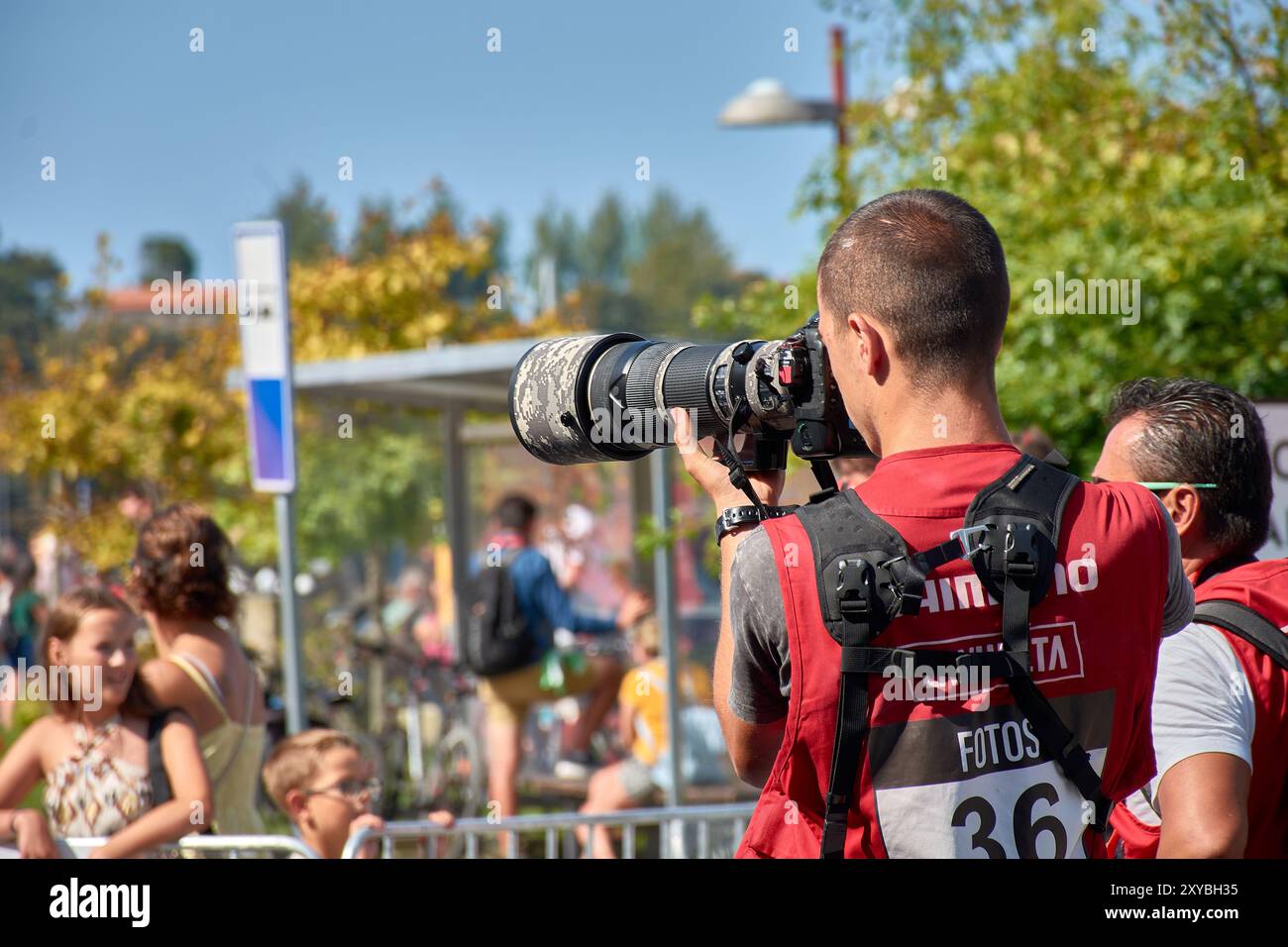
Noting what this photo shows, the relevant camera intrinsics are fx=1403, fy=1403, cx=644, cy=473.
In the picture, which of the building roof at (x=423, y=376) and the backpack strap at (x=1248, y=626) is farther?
the building roof at (x=423, y=376)

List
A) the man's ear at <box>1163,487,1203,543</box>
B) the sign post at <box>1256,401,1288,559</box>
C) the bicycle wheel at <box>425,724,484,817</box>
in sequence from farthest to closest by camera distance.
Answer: the bicycle wheel at <box>425,724,484,817</box>
the sign post at <box>1256,401,1288,559</box>
the man's ear at <box>1163,487,1203,543</box>

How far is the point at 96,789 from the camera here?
11.6ft

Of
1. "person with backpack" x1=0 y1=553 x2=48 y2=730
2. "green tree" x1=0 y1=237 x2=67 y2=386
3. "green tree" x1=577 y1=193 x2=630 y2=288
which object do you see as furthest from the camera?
"green tree" x1=577 y1=193 x2=630 y2=288

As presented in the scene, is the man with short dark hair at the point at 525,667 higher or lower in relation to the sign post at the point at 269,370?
lower

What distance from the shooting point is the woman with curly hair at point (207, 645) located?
3805 mm

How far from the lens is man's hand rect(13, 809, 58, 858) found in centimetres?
340

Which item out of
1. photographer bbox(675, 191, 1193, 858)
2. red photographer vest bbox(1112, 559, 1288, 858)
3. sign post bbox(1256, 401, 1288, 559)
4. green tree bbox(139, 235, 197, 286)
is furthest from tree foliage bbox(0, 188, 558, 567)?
green tree bbox(139, 235, 197, 286)

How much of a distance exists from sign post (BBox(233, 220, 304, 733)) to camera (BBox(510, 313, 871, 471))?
9.75 ft

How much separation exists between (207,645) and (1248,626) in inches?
107

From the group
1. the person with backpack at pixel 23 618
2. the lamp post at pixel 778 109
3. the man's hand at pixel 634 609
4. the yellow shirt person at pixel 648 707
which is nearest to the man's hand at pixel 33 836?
the yellow shirt person at pixel 648 707

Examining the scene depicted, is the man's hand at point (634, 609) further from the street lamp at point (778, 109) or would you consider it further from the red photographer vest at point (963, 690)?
the red photographer vest at point (963, 690)

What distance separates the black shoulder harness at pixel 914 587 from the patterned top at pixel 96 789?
2.39 meters

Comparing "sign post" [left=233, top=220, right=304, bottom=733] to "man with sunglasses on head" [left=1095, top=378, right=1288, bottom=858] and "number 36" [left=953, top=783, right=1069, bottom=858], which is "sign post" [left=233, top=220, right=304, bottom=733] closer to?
"man with sunglasses on head" [left=1095, top=378, right=1288, bottom=858]

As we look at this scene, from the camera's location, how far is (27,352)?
20.2 m
